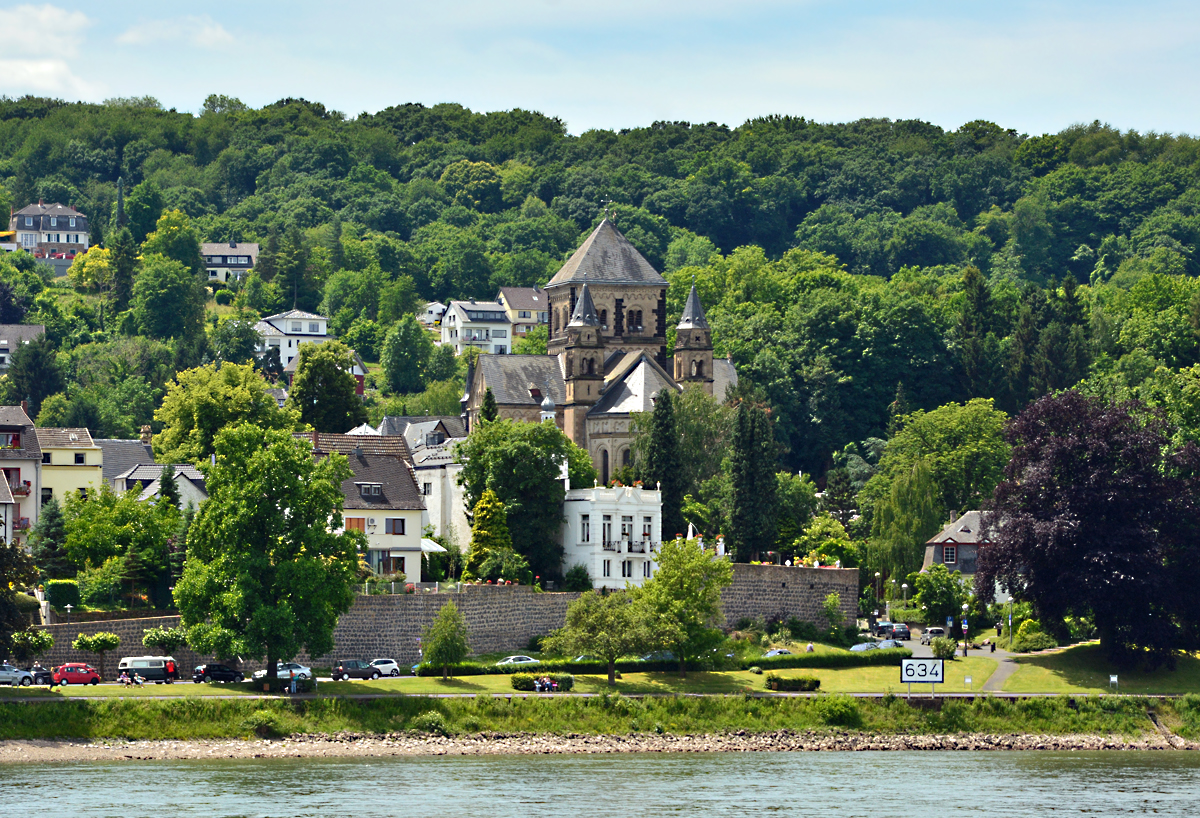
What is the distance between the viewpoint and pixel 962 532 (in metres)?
96.0

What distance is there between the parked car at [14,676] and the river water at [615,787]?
592cm

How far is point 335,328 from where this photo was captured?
193 m

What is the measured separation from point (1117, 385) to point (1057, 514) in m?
40.2

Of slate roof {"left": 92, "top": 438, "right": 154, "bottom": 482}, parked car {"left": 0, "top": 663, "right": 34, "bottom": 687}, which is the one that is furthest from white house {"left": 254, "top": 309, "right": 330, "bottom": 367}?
parked car {"left": 0, "top": 663, "right": 34, "bottom": 687}

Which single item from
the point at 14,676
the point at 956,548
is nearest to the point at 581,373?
the point at 956,548

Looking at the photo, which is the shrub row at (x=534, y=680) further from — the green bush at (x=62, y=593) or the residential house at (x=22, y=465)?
the residential house at (x=22, y=465)

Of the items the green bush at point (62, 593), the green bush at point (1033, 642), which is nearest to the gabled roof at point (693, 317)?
the green bush at point (1033, 642)

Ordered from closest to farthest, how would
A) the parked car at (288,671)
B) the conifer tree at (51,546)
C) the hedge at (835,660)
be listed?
the parked car at (288,671) < the conifer tree at (51,546) < the hedge at (835,660)

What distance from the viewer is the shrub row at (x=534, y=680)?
235 feet

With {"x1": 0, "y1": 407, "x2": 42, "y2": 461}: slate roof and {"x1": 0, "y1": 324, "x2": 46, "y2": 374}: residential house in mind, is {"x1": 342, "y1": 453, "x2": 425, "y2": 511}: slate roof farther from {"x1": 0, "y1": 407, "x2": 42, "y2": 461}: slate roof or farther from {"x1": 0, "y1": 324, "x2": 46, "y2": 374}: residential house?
{"x1": 0, "y1": 324, "x2": 46, "y2": 374}: residential house

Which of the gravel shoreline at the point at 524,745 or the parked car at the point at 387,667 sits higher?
the parked car at the point at 387,667

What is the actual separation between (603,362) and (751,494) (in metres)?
23.5

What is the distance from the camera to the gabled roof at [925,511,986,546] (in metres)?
95.6

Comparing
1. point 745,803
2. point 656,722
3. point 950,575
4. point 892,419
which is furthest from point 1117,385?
point 745,803
